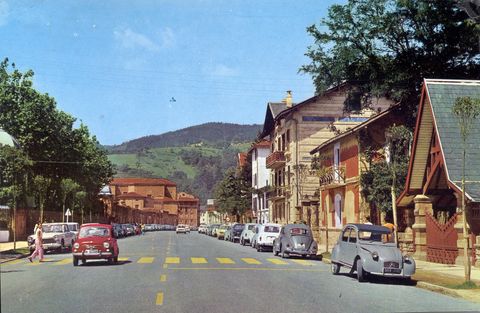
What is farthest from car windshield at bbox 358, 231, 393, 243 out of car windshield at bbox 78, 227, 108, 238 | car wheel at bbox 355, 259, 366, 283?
car windshield at bbox 78, 227, 108, 238

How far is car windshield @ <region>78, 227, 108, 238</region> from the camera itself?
23.2 metres

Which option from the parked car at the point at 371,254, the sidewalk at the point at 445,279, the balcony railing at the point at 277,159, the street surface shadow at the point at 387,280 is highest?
the balcony railing at the point at 277,159

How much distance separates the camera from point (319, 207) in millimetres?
46781

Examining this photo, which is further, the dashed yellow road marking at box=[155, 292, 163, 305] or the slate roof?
the slate roof

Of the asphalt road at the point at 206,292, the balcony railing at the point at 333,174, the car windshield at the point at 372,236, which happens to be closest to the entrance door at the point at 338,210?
the balcony railing at the point at 333,174

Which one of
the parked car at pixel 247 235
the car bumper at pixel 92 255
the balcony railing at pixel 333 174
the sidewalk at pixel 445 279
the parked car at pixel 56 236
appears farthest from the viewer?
the parked car at pixel 247 235

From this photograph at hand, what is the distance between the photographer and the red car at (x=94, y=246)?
74.3 feet

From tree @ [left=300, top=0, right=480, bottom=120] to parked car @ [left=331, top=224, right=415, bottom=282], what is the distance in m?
16.2

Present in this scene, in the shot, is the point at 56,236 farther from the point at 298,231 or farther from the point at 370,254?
the point at 370,254

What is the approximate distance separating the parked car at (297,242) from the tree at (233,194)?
53.4 m

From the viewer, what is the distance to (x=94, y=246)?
74.4 feet

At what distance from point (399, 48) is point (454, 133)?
40.6 feet

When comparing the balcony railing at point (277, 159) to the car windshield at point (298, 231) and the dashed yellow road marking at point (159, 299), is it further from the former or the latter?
the dashed yellow road marking at point (159, 299)

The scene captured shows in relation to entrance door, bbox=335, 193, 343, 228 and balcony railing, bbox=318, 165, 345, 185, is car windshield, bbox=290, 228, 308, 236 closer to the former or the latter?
balcony railing, bbox=318, 165, 345, 185
